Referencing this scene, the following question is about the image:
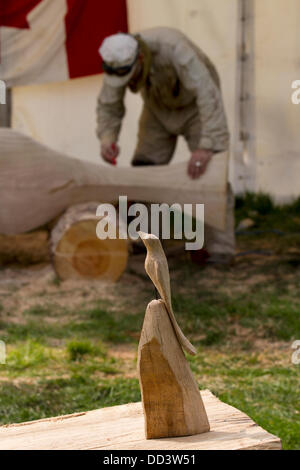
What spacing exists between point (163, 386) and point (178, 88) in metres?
3.09

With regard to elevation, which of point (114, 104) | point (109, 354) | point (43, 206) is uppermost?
point (114, 104)

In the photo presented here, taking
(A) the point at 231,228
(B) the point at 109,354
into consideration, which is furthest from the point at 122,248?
(B) the point at 109,354

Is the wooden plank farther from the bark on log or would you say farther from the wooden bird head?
the bark on log

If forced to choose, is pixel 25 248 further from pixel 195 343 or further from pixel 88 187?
pixel 195 343

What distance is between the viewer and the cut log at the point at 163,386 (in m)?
1.24

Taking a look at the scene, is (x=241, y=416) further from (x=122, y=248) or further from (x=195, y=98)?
(x=195, y=98)

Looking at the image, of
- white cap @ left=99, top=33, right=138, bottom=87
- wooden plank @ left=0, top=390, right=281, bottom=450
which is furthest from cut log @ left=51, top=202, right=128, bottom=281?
wooden plank @ left=0, top=390, right=281, bottom=450

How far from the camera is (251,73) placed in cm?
534

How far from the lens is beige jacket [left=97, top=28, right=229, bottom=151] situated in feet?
12.5

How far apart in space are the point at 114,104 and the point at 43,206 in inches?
33.8

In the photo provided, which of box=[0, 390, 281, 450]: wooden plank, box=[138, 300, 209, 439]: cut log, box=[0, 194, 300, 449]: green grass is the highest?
box=[138, 300, 209, 439]: cut log

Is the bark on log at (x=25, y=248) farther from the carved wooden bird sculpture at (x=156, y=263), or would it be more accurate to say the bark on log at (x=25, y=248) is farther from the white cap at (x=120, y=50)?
the carved wooden bird sculpture at (x=156, y=263)

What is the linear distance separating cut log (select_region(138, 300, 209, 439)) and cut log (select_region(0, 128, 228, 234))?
250 centimetres

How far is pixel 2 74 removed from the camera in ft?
19.3
